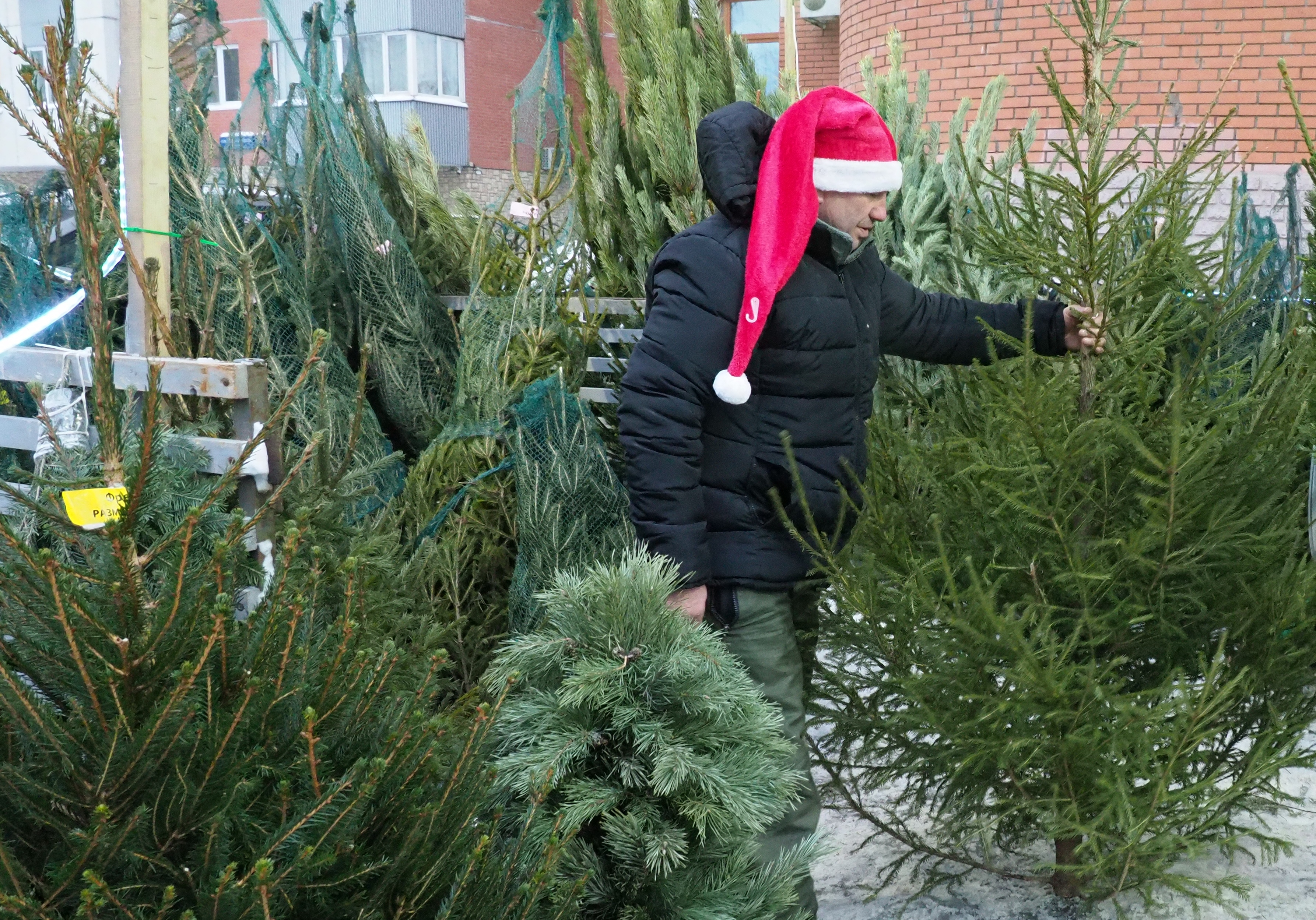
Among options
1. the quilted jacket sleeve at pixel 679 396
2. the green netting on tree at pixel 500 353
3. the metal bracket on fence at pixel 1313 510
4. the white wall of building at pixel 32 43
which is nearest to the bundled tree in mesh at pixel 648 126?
the green netting on tree at pixel 500 353

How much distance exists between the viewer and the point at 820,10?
56.4 feet

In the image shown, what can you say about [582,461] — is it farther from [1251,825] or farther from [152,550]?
[1251,825]

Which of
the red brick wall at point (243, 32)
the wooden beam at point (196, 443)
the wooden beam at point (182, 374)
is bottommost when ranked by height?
the wooden beam at point (196, 443)

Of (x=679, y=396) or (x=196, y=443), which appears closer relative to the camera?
(x=196, y=443)

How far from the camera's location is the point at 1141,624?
248 cm

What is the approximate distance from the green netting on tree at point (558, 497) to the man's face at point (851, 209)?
3.32 ft

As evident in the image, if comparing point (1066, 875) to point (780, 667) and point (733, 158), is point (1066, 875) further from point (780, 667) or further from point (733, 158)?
point (733, 158)

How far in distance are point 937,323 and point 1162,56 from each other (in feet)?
23.6

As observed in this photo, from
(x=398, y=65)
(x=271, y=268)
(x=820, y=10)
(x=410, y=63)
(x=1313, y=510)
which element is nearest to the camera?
(x=1313, y=510)

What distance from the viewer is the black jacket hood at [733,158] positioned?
2602 mm

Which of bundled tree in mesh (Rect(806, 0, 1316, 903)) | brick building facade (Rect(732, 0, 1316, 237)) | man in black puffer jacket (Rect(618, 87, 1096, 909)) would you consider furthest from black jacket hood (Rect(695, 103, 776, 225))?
brick building facade (Rect(732, 0, 1316, 237))

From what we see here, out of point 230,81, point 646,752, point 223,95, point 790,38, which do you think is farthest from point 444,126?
point 646,752

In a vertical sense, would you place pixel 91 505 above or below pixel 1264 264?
below

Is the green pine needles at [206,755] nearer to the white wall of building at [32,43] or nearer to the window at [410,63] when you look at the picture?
the white wall of building at [32,43]
